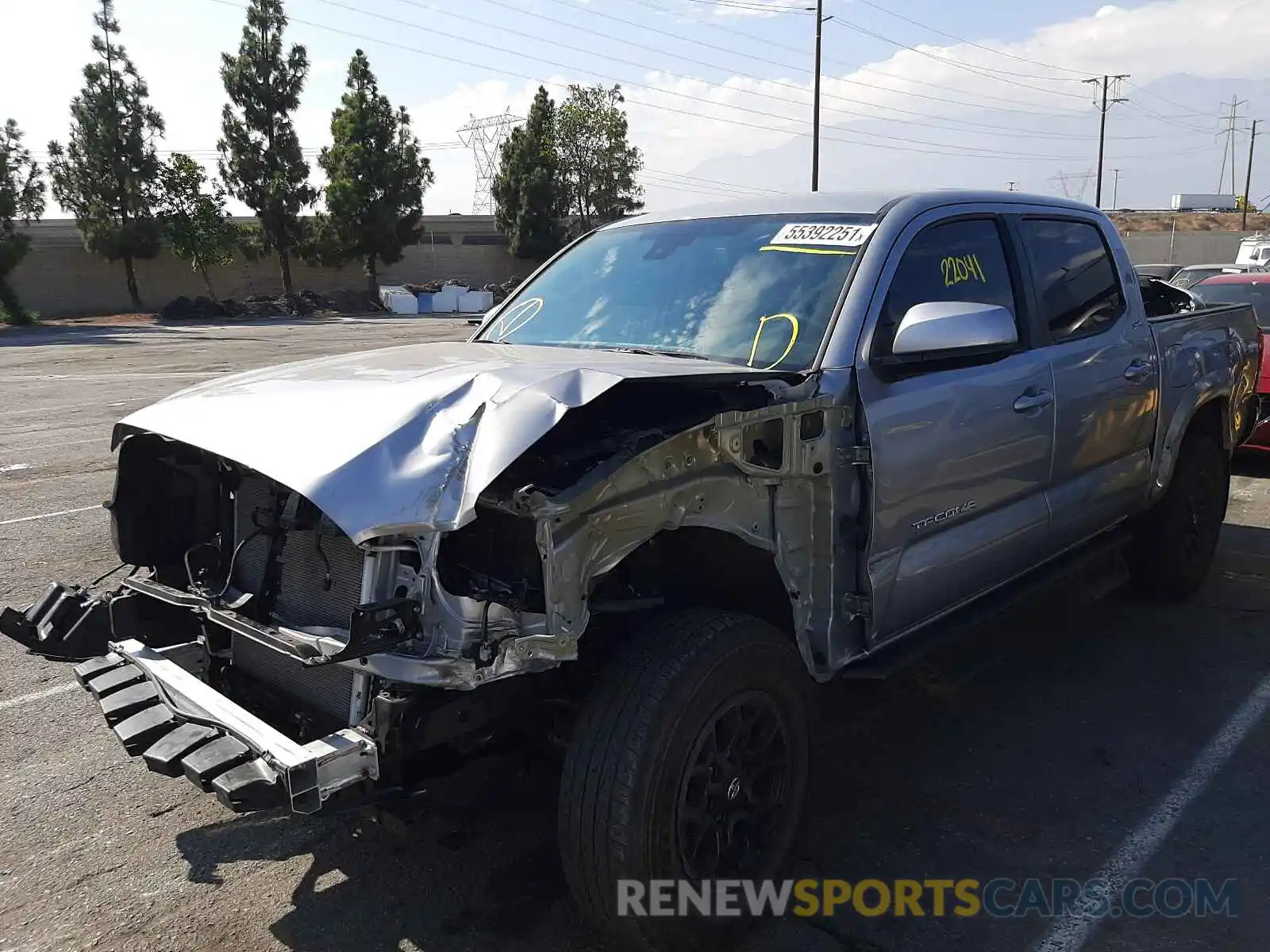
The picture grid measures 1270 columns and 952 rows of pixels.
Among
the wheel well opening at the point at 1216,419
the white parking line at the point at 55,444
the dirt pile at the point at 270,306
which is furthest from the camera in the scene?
the dirt pile at the point at 270,306

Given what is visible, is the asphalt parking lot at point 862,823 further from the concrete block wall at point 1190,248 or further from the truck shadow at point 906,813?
the concrete block wall at point 1190,248

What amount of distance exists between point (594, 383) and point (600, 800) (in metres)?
1.02

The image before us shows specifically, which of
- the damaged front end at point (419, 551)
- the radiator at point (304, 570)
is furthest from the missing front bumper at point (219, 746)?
the radiator at point (304, 570)

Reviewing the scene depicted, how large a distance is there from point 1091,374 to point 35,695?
470 centimetres

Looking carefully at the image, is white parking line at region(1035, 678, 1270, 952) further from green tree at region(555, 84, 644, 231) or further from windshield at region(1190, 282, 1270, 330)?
green tree at region(555, 84, 644, 231)

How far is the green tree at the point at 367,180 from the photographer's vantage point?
45.5 metres

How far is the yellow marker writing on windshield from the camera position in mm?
3221

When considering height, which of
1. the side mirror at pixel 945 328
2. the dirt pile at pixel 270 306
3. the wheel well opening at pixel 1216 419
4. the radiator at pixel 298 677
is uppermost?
the side mirror at pixel 945 328

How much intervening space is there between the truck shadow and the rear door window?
4.76 ft

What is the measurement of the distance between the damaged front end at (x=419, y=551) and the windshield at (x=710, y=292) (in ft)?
0.90

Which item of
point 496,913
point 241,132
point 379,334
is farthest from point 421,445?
point 241,132

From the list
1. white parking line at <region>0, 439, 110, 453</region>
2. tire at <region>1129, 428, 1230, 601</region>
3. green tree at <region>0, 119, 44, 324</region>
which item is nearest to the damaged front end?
tire at <region>1129, 428, 1230, 601</region>

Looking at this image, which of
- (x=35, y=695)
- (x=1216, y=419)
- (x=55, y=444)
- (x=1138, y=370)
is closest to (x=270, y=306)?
(x=55, y=444)

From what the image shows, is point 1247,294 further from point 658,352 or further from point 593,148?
point 593,148
